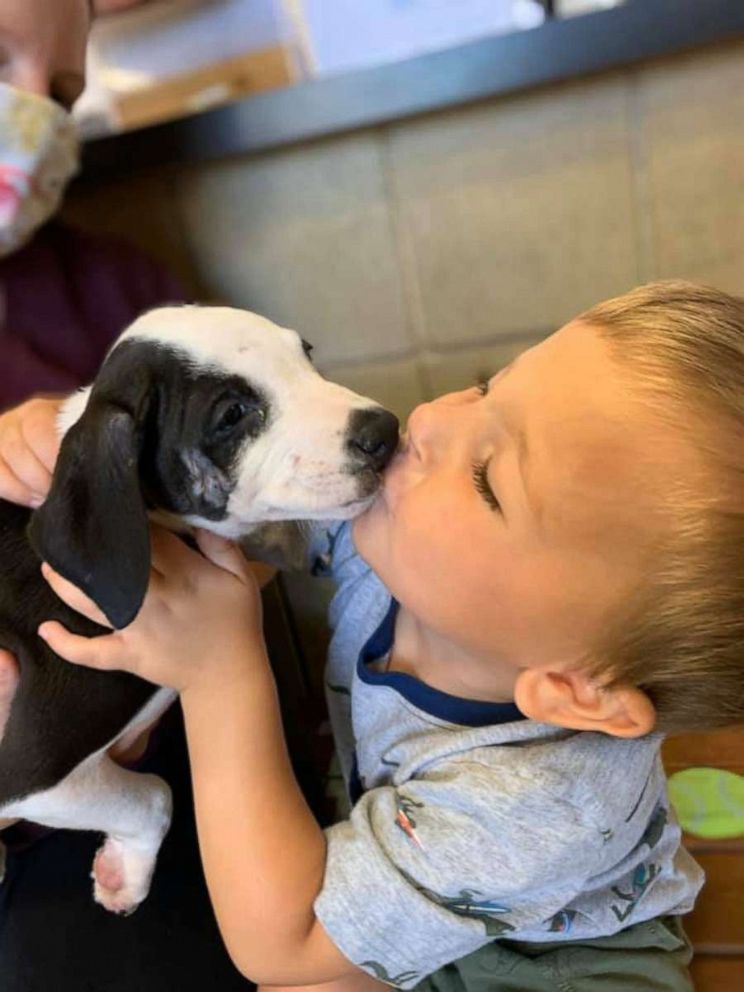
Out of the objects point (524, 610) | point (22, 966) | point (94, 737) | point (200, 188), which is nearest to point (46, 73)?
point (200, 188)

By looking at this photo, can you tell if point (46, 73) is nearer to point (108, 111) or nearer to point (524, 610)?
point (108, 111)

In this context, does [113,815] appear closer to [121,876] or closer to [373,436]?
[121,876]

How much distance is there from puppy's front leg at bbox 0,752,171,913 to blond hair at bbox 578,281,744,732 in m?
0.53

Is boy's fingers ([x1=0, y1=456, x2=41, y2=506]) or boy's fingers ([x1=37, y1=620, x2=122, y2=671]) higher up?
boy's fingers ([x1=0, y1=456, x2=41, y2=506])

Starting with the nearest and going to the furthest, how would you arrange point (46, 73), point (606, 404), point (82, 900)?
point (606, 404) < point (82, 900) < point (46, 73)

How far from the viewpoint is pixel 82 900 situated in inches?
44.2

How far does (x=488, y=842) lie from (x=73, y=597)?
443 mm

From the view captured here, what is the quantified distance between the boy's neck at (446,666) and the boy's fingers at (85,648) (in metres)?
0.30

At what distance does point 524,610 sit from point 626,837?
0.24 m

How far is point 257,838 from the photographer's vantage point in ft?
2.99

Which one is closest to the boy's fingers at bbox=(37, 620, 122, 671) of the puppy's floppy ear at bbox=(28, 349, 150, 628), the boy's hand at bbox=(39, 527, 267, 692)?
the boy's hand at bbox=(39, 527, 267, 692)

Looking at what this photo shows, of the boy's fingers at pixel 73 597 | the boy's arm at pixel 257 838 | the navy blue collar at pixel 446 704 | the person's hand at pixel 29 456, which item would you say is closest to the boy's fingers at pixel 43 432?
the person's hand at pixel 29 456

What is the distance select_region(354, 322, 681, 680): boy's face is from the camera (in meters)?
0.79

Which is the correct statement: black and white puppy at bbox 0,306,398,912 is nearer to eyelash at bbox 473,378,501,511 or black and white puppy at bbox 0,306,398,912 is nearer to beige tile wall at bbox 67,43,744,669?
eyelash at bbox 473,378,501,511
